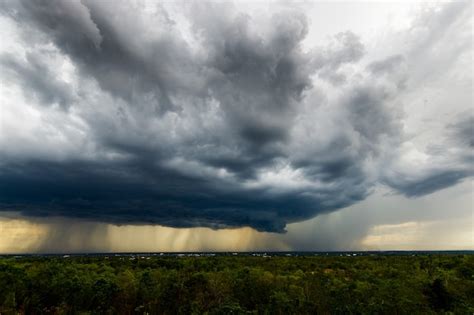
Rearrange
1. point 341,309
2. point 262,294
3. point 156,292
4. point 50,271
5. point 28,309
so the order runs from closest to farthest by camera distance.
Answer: point 341,309
point 28,309
point 156,292
point 262,294
point 50,271

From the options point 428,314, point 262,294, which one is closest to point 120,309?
point 262,294

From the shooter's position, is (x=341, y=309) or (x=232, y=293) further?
(x=232, y=293)

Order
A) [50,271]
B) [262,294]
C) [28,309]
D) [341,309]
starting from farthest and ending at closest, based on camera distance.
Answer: [50,271] < [262,294] < [28,309] < [341,309]

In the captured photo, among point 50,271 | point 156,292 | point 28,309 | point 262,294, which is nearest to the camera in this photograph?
point 28,309

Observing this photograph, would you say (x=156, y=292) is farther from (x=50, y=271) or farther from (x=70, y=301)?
(x=50, y=271)

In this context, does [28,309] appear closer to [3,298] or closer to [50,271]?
[3,298]

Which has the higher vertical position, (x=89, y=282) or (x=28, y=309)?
(x=89, y=282)

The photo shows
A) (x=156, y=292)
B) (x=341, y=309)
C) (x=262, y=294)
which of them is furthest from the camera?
(x=262, y=294)

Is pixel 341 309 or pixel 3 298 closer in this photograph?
pixel 341 309

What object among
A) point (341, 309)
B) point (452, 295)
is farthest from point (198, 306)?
point (452, 295)
